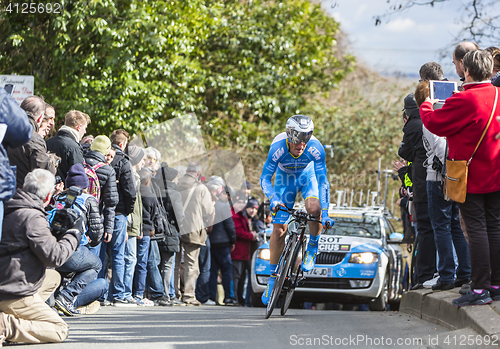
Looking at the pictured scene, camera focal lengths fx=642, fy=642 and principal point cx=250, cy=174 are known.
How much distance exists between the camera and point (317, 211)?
7555 millimetres

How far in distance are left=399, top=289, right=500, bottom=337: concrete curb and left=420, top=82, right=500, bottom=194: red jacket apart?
3.23ft

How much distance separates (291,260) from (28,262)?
3222 mm

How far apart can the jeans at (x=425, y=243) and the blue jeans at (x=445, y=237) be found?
41 centimetres

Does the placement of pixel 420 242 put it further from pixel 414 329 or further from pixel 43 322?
pixel 43 322

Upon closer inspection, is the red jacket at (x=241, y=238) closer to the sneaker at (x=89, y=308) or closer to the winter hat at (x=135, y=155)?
the winter hat at (x=135, y=155)

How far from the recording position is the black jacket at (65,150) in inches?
295

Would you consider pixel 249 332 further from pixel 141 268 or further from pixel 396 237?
pixel 396 237

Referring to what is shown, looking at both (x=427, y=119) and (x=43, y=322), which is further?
(x=427, y=119)

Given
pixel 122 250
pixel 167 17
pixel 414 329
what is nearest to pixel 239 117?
pixel 167 17

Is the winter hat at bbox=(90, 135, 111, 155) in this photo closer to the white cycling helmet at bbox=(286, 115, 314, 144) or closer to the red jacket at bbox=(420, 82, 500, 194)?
the white cycling helmet at bbox=(286, 115, 314, 144)

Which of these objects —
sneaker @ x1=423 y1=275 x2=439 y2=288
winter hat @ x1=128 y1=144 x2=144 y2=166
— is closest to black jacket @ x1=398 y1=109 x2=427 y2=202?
sneaker @ x1=423 y1=275 x2=439 y2=288

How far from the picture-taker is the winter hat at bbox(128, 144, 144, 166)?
9688 millimetres

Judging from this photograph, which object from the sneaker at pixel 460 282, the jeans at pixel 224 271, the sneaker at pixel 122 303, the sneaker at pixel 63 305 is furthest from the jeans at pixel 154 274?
the sneaker at pixel 460 282

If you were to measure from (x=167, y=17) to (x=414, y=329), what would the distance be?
11647 mm
